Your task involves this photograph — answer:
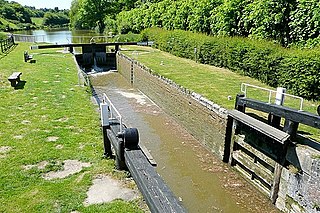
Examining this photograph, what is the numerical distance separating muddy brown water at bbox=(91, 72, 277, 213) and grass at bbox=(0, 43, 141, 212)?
2.15 metres

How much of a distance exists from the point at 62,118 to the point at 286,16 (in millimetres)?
9955

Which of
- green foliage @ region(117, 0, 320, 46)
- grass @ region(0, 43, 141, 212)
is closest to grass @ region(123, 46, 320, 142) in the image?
green foliage @ region(117, 0, 320, 46)

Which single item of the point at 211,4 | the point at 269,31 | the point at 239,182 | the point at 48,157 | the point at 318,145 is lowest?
the point at 239,182

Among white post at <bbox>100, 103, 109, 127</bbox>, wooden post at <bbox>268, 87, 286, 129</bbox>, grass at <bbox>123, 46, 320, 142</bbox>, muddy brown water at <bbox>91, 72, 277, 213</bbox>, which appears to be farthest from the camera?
grass at <bbox>123, 46, 320, 142</bbox>

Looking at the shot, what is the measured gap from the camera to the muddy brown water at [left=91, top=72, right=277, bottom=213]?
20.5 ft

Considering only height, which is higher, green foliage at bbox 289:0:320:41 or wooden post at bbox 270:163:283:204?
green foliage at bbox 289:0:320:41

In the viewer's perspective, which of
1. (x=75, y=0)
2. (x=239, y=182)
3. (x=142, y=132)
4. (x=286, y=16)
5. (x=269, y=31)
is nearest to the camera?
(x=239, y=182)

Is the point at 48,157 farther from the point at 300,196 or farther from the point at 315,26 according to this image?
the point at 315,26

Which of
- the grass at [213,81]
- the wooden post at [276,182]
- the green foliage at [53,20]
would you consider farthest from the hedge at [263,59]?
the green foliage at [53,20]

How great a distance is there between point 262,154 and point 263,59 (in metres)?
5.72

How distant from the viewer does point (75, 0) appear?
6197cm

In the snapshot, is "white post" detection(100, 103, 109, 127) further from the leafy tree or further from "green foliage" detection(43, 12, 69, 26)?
"green foliage" detection(43, 12, 69, 26)

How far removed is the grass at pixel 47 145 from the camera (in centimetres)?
401

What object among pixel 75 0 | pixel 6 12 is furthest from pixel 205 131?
pixel 6 12
